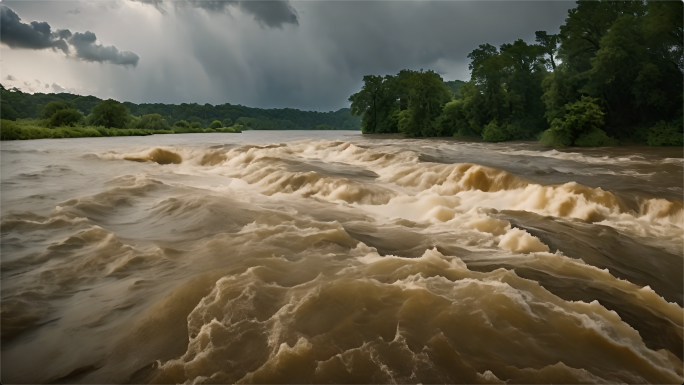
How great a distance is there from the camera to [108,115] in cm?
6650

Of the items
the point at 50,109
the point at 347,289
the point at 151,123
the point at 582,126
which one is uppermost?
the point at 50,109

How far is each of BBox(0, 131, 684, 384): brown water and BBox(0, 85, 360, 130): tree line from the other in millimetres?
62660

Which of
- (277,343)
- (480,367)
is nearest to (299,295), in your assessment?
(277,343)

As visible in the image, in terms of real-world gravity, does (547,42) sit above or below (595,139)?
above

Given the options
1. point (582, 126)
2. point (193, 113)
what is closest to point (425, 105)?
point (582, 126)

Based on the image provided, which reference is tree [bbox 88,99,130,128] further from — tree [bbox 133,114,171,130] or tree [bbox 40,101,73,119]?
tree [bbox 40,101,73,119]

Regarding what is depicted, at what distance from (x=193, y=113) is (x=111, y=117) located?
71.1 m

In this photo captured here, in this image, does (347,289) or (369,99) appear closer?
(347,289)

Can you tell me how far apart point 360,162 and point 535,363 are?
19118mm

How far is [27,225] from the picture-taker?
8734mm

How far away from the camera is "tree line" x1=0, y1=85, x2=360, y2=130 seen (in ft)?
246

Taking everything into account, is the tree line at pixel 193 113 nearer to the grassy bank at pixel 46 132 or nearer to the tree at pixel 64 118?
the tree at pixel 64 118

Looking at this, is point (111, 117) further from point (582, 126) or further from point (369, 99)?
point (582, 126)

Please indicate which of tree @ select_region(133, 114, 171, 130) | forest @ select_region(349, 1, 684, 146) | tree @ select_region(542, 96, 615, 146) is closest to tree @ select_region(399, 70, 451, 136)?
forest @ select_region(349, 1, 684, 146)
